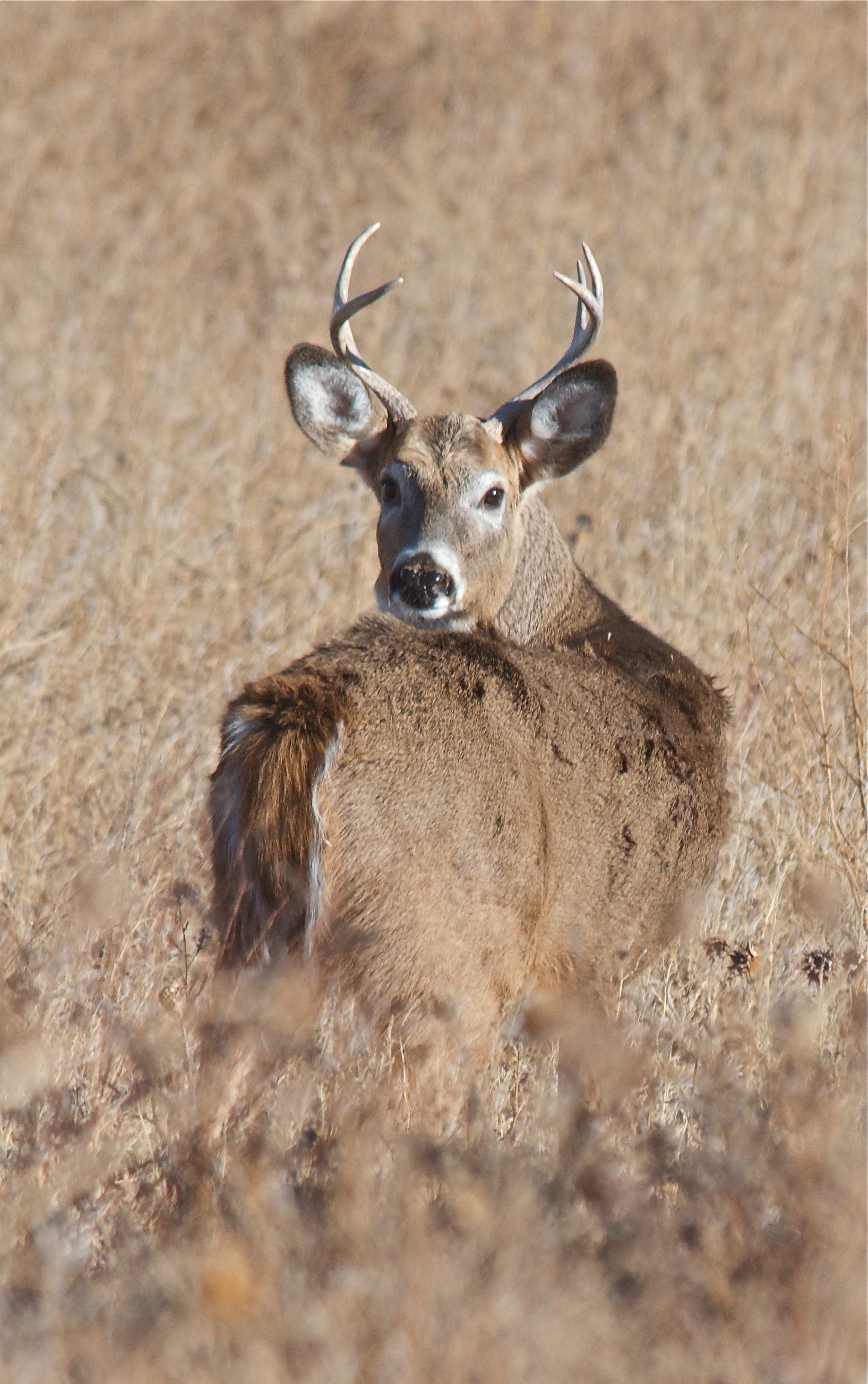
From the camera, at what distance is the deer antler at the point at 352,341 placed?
5.00 m

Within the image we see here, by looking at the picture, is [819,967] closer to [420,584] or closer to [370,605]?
[420,584]

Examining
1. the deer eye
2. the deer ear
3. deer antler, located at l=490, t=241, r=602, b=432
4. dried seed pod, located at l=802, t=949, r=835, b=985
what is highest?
deer antler, located at l=490, t=241, r=602, b=432

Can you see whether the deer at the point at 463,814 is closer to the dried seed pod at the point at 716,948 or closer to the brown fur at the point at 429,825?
the brown fur at the point at 429,825

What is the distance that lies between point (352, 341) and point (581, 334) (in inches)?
29.3

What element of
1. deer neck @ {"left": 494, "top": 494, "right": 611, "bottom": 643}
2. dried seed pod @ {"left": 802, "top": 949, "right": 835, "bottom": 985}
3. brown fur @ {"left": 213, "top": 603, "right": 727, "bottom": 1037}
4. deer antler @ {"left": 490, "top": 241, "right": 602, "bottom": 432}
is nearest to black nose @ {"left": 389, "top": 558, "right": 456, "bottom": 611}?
deer neck @ {"left": 494, "top": 494, "right": 611, "bottom": 643}

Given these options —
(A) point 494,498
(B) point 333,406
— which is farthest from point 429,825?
(B) point 333,406

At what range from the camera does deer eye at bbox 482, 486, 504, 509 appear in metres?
5.17

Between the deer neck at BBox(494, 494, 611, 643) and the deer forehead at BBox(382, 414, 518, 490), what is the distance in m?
0.24

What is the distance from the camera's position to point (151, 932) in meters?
3.94

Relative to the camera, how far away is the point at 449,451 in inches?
203

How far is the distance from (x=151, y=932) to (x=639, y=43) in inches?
424

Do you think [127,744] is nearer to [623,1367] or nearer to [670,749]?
[670,749]

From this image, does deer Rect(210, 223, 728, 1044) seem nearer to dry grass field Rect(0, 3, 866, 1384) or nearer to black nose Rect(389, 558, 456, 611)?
dry grass field Rect(0, 3, 866, 1384)

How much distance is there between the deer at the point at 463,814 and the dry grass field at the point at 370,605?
0.16 metres
